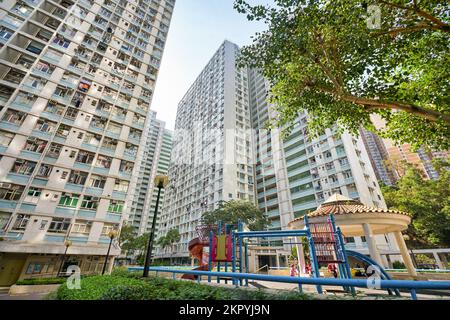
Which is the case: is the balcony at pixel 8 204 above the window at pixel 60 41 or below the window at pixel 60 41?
below

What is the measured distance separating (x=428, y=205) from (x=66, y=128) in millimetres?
47088

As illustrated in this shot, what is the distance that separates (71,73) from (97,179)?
14311 mm

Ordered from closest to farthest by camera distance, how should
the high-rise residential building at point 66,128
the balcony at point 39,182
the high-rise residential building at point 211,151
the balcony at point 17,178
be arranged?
1. the balcony at point 17,178
2. the high-rise residential building at point 66,128
3. the balcony at point 39,182
4. the high-rise residential building at point 211,151

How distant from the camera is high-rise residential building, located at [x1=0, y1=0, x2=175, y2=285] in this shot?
18984 millimetres

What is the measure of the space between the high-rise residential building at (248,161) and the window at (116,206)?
83.9 ft

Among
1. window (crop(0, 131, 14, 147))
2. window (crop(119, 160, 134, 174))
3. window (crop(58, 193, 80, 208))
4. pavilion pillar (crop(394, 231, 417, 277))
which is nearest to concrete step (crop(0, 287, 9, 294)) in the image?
window (crop(58, 193, 80, 208))

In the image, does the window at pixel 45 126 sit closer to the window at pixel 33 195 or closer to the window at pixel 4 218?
the window at pixel 33 195

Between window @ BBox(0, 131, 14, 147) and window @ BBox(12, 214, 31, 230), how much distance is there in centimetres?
718

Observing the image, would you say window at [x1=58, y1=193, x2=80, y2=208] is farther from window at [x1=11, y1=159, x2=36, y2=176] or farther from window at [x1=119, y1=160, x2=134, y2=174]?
window at [x1=119, y1=160, x2=134, y2=174]

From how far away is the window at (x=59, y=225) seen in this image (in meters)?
19.5

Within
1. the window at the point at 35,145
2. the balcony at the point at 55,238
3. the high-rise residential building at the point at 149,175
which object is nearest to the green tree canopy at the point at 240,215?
Answer: the balcony at the point at 55,238

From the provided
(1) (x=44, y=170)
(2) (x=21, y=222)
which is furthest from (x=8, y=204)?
(1) (x=44, y=170)

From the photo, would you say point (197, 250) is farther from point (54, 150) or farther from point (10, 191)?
point (54, 150)

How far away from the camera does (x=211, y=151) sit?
185 ft
